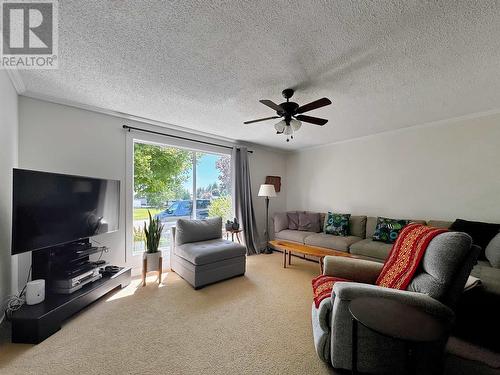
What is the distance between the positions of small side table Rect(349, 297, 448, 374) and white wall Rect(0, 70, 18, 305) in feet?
9.63

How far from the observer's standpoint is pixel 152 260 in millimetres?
2924

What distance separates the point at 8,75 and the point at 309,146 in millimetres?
4791

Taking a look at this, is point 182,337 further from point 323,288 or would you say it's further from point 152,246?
point 152,246

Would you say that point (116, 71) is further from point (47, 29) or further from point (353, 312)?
point (353, 312)

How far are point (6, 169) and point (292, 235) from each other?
4.09m

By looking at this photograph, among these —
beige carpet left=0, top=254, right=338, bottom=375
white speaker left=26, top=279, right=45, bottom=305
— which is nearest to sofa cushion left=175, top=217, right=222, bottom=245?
beige carpet left=0, top=254, right=338, bottom=375

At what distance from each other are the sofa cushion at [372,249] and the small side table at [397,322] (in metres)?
2.06

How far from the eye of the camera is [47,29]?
148 cm

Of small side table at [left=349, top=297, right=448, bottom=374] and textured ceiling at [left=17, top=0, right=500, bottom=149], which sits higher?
textured ceiling at [left=17, top=0, right=500, bottom=149]

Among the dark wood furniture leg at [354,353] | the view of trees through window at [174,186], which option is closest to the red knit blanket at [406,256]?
the dark wood furniture leg at [354,353]

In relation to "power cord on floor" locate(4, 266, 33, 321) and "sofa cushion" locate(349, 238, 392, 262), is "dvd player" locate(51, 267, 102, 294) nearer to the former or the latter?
"power cord on floor" locate(4, 266, 33, 321)

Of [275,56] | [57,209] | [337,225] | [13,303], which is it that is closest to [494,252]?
[337,225]

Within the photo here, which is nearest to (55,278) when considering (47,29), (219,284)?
(219,284)

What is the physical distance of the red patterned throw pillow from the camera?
1619mm
